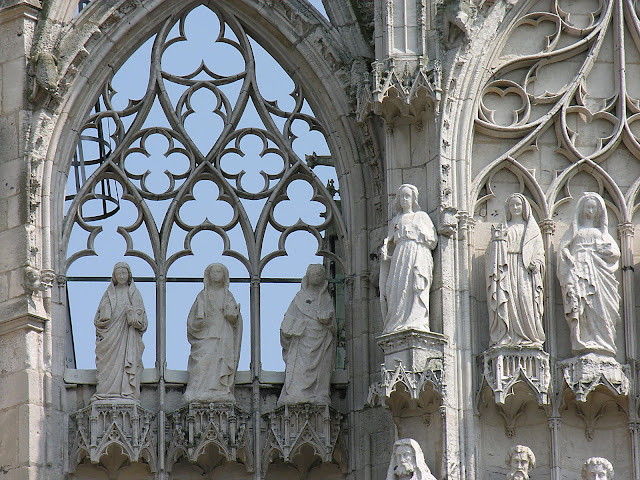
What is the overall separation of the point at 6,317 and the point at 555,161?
533 centimetres

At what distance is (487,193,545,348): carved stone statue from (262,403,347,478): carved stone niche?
1865 millimetres

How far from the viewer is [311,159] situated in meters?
20.8

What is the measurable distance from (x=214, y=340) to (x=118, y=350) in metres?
0.90

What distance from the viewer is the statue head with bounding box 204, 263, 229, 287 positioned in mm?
20062

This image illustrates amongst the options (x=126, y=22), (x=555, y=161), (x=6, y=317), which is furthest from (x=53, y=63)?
(x=555, y=161)

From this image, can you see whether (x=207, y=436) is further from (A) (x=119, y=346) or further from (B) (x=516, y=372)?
(B) (x=516, y=372)

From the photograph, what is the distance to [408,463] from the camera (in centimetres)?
1838

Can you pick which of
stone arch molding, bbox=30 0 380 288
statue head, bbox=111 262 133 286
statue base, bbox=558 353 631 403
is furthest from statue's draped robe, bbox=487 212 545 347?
statue head, bbox=111 262 133 286

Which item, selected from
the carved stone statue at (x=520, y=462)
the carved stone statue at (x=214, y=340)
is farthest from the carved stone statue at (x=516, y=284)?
the carved stone statue at (x=214, y=340)

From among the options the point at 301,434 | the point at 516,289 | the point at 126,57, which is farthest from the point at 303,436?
the point at 126,57

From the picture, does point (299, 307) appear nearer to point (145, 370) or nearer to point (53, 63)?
point (145, 370)

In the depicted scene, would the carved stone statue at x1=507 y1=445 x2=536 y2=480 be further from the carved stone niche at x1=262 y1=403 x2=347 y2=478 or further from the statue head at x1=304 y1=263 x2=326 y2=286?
the statue head at x1=304 y1=263 x2=326 y2=286

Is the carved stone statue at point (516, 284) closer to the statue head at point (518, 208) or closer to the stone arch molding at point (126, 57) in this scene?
the statue head at point (518, 208)

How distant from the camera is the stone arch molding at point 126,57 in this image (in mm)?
20469
